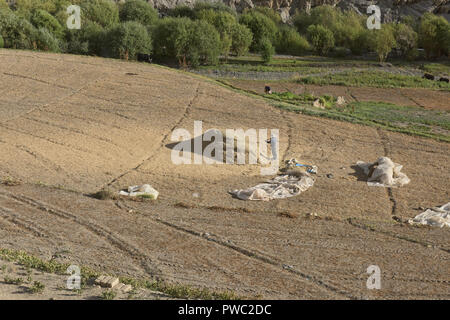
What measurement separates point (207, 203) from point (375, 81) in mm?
42015

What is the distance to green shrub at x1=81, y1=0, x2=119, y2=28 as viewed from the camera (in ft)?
248

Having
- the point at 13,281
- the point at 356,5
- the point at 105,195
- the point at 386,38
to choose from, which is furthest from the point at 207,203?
the point at 356,5

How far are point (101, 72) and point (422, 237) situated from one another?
1146 inches

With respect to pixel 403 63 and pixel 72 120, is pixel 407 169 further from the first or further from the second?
pixel 403 63

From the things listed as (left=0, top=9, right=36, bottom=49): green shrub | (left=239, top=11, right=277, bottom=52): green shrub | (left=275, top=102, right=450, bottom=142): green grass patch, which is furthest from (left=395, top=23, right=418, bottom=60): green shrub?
(left=0, top=9, right=36, bottom=49): green shrub

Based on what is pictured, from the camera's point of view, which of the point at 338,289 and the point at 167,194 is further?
the point at 167,194

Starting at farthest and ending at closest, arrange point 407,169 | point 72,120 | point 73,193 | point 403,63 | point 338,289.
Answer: point 403,63
point 72,120
point 407,169
point 73,193
point 338,289

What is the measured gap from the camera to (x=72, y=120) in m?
29.8

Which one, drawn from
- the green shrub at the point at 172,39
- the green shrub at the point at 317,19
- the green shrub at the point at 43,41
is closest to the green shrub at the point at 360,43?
the green shrub at the point at 317,19

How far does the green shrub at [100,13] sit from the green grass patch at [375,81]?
32.4 meters

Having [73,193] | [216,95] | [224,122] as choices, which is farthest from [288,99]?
[73,193]

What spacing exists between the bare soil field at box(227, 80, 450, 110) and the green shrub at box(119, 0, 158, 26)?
1182 inches

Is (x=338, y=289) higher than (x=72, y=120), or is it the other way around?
(x=72, y=120)

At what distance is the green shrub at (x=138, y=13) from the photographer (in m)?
79.1
